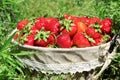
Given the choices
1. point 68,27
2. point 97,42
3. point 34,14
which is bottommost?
point 34,14

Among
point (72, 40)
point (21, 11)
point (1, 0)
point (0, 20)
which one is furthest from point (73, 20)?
point (21, 11)

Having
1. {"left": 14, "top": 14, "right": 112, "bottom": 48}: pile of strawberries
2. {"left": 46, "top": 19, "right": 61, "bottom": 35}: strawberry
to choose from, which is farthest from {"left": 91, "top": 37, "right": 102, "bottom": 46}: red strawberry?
{"left": 46, "top": 19, "right": 61, "bottom": 35}: strawberry

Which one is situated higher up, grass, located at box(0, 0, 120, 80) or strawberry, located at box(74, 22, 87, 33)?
strawberry, located at box(74, 22, 87, 33)

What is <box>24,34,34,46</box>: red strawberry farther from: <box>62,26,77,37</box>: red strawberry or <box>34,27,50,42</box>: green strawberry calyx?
<box>62,26,77,37</box>: red strawberry

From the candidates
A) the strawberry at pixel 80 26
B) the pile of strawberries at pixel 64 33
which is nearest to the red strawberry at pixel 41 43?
the pile of strawberries at pixel 64 33

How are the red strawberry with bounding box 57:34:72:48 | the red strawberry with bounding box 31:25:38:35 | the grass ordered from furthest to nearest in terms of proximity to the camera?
the red strawberry with bounding box 31:25:38:35
the red strawberry with bounding box 57:34:72:48
the grass

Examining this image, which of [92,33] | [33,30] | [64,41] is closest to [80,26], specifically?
[92,33]

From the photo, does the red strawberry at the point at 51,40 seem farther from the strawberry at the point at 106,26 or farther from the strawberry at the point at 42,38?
the strawberry at the point at 106,26

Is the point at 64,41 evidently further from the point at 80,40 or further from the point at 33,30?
the point at 33,30
